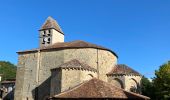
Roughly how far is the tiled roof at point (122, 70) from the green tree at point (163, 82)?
10.2 ft

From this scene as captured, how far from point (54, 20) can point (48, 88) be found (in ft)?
48.8

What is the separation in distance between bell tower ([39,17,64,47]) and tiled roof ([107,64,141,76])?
459 inches

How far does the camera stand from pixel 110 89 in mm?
22656

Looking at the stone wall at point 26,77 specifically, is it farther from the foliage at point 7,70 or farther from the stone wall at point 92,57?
the foliage at point 7,70

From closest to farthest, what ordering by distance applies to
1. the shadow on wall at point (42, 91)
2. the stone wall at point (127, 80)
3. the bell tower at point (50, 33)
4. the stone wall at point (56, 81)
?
the stone wall at point (56, 81) → the stone wall at point (127, 80) → the shadow on wall at point (42, 91) → the bell tower at point (50, 33)

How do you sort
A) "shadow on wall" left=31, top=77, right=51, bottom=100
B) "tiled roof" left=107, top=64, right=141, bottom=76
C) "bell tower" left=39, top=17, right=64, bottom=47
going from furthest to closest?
1. "bell tower" left=39, top=17, right=64, bottom=47
2. "shadow on wall" left=31, top=77, right=51, bottom=100
3. "tiled roof" left=107, top=64, right=141, bottom=76

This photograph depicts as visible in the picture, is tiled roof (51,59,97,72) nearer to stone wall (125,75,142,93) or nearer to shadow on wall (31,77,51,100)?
stone wall (125,75,142,93)

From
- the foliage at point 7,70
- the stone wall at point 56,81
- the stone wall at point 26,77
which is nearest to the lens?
the stone wall at point 56,81

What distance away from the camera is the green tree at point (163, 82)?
36844 millimetres

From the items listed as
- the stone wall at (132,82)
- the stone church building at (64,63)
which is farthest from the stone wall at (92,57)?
the stone wall at (132,82)

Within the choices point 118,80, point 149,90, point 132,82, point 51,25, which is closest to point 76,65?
point 118,80

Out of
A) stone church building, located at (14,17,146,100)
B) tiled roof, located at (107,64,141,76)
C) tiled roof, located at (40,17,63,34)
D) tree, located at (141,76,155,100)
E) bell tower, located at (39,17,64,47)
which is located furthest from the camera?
tiled roof, located at (40,17,63,34)

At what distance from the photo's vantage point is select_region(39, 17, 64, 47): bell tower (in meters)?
48.4

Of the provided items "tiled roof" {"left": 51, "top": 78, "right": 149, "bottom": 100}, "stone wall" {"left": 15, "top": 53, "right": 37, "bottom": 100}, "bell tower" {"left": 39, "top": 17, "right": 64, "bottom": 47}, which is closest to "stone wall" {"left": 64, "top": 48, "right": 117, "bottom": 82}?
"stone wall" {"left": 15, "top": 53, "right": 37, "bottom": 100}
